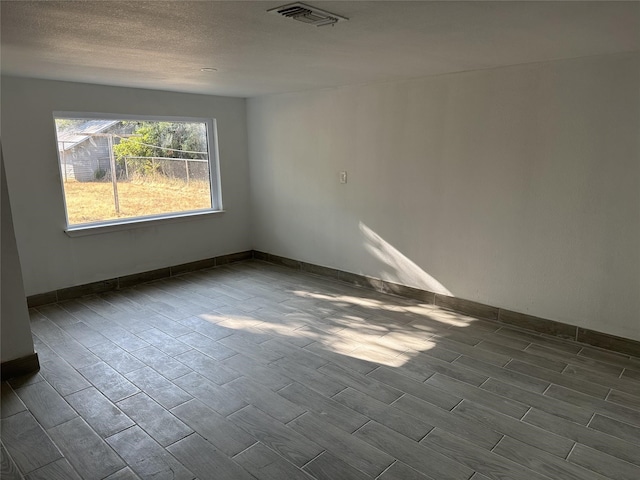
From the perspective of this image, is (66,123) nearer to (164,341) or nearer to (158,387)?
(164,341)

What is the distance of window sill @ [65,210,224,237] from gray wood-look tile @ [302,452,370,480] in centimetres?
343

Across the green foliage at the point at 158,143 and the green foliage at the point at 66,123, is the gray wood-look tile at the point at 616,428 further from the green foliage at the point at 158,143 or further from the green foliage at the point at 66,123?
the green foliage at the point at 66,123

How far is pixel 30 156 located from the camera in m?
3.96

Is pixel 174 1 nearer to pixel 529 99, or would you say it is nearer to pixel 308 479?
pixel 308 479

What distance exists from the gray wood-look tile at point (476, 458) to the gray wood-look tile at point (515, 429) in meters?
0.21

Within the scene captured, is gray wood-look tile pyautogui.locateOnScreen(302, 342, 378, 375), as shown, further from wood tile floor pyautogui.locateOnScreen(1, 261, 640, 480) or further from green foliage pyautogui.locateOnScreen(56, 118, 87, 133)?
green foliage pyautogui.locateOnScreen(56, 118, 87, 133)

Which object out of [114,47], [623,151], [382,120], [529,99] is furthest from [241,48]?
[623,151]

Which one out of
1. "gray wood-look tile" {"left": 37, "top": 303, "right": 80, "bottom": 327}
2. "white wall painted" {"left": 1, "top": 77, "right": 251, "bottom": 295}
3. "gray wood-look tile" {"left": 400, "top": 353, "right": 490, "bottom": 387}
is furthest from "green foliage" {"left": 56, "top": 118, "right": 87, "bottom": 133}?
"gray wood-look tile" {"left": 400, "top": 353, "right": 490, "bottom": 387}

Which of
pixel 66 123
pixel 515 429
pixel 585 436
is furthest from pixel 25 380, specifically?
pixel 585 436

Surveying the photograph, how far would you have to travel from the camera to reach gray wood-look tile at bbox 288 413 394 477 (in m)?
2.07

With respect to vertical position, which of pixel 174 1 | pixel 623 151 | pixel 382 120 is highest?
pixel 174 1

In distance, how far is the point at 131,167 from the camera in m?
4.79

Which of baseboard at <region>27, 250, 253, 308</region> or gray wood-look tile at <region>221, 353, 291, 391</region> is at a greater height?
baseboard at <region>27, 250, 253, 308</region>

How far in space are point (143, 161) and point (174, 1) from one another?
334 centimetres
